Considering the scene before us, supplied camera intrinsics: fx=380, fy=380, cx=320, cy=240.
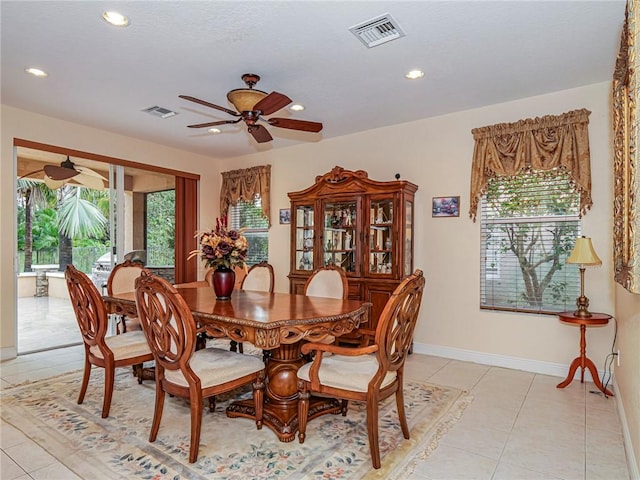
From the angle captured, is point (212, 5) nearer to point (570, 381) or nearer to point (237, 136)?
point (237, 136)

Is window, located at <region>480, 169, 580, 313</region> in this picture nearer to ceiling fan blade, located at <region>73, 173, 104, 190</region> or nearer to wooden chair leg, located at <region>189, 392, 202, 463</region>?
wooden chair leg, located at <region>189, 392, 202, 463</region>

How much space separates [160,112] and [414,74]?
273cm

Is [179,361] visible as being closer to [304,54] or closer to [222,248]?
[222,248]

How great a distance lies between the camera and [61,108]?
4086mm

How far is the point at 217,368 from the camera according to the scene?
226 cm

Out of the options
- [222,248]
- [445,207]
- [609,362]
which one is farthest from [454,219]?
[222,248]

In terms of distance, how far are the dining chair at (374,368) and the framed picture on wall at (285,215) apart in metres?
3.42

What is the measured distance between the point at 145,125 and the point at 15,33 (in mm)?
1995

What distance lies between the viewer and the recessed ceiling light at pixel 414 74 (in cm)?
320

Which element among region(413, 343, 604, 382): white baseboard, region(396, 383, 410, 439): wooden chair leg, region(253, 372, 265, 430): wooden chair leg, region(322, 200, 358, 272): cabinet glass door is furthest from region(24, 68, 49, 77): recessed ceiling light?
region(413, 343, 604, 382): white baseboard

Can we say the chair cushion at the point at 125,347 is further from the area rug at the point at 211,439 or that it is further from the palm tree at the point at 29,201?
the palm tree at the point at 29,201

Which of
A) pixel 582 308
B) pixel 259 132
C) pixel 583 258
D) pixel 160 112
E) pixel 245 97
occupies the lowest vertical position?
pixel 582 308

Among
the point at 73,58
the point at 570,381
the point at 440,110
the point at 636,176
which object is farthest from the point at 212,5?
the point at 570,381

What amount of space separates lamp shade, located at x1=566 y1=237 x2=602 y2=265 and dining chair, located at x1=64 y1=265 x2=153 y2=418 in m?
3.45
